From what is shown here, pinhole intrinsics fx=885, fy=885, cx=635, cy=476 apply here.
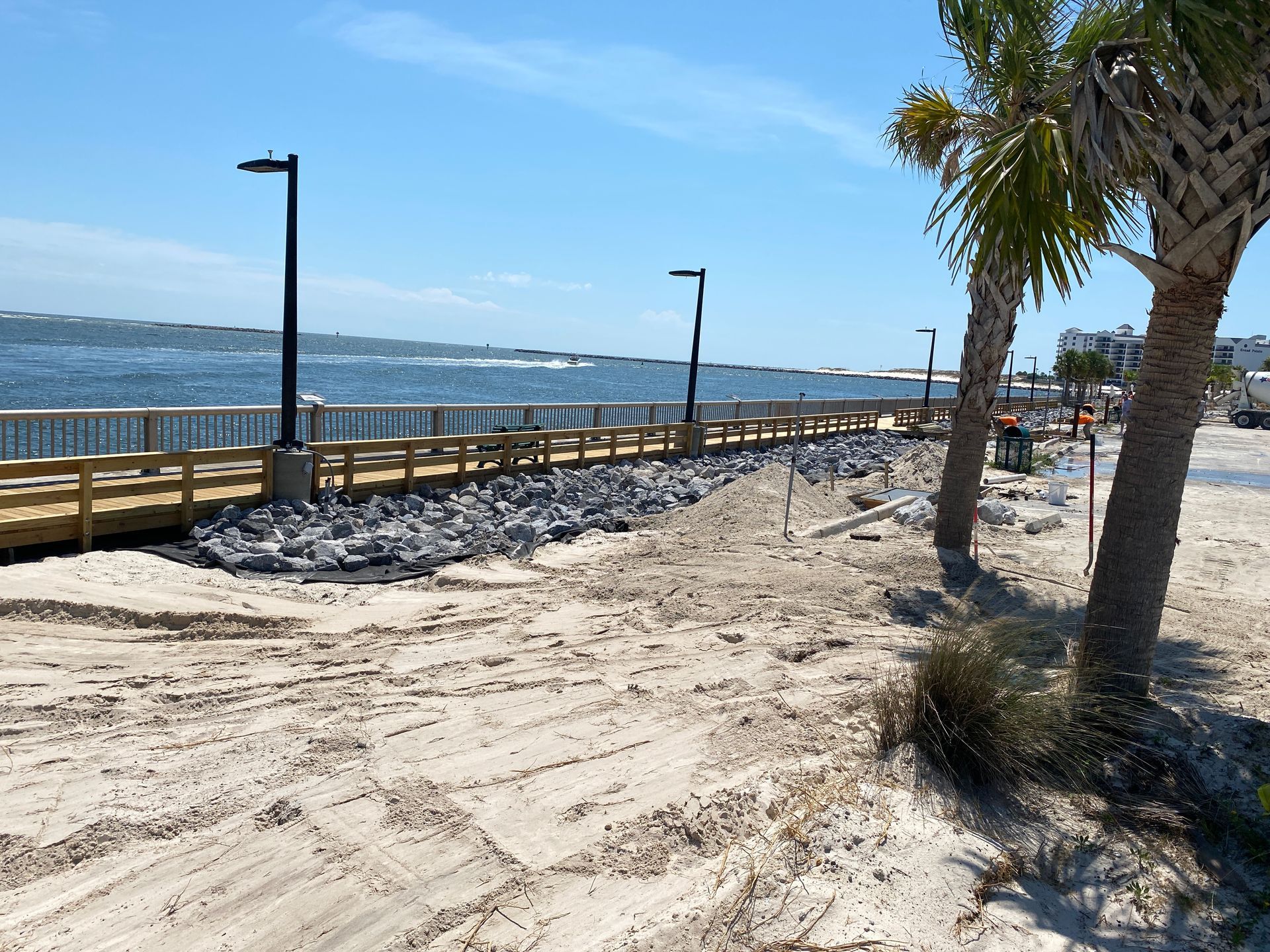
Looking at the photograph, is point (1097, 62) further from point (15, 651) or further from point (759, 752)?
point (15, 651)

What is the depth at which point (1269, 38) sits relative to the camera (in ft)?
16.2

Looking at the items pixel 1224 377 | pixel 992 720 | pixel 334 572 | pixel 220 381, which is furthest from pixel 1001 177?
pixel 1224 377

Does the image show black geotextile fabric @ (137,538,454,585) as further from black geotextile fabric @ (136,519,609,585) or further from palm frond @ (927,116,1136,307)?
palm frond @ (927,116,1136,307)

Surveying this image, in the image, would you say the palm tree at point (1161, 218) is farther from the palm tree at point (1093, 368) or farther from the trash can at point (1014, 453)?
the palm tree at point (1093, 368)

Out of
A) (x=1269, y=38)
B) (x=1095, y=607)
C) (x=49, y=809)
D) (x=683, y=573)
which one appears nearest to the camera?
(x=49, y=809)

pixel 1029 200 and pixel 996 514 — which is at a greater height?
pixel 1029 200

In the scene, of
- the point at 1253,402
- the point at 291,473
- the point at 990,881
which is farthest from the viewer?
the point at 1253,402

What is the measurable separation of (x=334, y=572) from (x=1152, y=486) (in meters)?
7.41

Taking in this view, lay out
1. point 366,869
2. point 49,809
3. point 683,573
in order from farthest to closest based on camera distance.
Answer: point 683,573 → point 49,809 → point 366,869

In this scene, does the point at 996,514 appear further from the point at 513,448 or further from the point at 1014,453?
the point at 1014,453

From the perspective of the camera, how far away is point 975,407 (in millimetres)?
10820

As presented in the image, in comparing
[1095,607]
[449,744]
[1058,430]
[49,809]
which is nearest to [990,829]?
[1095,607]

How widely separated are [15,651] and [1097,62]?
26.7 ft

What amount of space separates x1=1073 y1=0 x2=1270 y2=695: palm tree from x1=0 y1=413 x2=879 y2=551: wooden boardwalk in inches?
367
